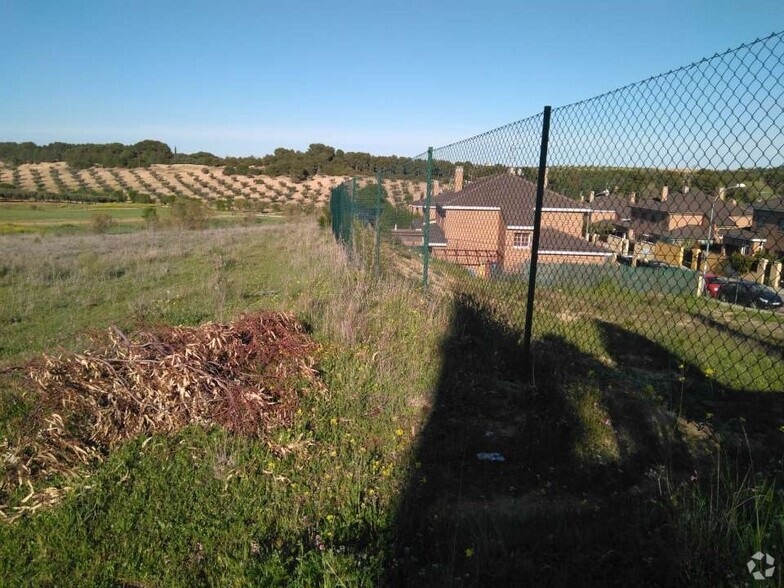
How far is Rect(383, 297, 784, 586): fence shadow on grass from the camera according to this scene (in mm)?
2367

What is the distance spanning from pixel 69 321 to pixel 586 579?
7823 mm

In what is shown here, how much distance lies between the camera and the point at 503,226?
5137mm

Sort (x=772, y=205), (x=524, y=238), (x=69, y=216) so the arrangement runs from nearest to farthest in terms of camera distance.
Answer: (x=772, y=205)
(x=524, y=238)
(x=69, y=216)

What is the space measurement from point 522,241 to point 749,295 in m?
1.92

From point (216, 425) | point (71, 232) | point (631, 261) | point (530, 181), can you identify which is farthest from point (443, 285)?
point (71, 232)

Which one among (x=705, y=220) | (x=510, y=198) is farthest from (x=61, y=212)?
(x=705, y=220)

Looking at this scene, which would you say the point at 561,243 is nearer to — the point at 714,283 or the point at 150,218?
the point at 714,283

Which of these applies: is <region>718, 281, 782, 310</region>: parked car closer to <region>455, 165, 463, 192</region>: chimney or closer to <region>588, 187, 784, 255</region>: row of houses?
<region>588, 187, 784, 255</region>: row of houses

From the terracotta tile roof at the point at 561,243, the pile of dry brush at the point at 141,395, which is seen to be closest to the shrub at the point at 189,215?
the pile of dry brush at the point at 141,395

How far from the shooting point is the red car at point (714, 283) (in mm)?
2998

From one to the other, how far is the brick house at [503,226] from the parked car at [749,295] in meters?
0.93

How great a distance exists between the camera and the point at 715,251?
2.87 metres

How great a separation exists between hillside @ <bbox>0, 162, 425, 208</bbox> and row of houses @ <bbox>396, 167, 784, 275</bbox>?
45.9m

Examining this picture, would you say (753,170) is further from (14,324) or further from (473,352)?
(14,324)
